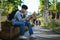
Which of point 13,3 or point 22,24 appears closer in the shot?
point 22,24

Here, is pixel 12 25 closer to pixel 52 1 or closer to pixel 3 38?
pixel 3 38

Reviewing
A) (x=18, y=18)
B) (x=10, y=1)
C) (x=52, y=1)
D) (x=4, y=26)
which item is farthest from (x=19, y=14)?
(x=52, y=1)

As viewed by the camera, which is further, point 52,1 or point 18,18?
point 52,1

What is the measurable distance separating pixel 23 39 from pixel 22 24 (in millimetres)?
598

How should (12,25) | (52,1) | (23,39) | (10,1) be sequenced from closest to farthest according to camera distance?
(23,39) → (12,25) → (10,1) → (52,1)

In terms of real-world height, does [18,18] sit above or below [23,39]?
above

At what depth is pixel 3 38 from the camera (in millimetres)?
9906

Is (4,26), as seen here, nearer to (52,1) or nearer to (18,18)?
(18,18)

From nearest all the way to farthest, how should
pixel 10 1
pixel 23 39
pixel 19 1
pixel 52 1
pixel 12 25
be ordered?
pixel 23 39, pixel 12 25, pixel 10 1, pixel 19 1, pixel 52 1

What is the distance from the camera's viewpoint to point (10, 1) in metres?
19.4

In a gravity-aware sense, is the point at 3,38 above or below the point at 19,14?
below

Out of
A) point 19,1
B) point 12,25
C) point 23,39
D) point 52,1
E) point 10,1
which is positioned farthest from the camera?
point 52,1

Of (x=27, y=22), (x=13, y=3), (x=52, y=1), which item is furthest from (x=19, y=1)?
(x=52, y=1)

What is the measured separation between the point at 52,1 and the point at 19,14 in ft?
131
